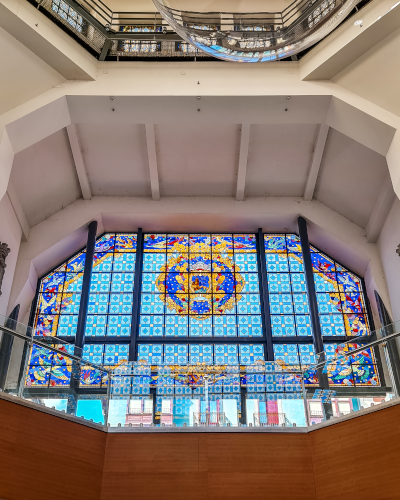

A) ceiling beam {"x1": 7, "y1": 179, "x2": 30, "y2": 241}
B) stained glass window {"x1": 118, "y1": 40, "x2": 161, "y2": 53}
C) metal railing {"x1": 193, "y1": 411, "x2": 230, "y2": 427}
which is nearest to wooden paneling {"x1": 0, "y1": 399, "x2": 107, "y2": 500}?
metal railing {"x1": 193, "y1": 411, "x2": 230, "y2": 427}

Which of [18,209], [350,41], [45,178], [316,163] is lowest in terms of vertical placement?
[18,209]

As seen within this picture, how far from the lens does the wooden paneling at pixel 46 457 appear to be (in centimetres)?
663

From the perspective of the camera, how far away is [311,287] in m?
15.1

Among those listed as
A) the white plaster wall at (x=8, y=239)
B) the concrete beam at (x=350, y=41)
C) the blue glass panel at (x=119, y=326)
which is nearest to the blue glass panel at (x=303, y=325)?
the blue glass panel at (x=119, y=326)

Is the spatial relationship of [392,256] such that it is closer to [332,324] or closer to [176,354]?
[332,324]

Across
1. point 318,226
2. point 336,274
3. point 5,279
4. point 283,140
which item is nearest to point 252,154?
point 283,140

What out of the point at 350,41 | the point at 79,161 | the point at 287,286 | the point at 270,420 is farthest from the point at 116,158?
the point at 270,420

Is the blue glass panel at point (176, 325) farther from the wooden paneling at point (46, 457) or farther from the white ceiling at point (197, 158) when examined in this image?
the wooden paneling at point (46, 457)

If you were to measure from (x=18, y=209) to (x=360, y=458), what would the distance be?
11.0m

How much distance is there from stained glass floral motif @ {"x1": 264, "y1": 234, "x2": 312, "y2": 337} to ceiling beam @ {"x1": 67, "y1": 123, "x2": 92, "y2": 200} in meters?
6.08

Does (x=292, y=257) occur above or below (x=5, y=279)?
above

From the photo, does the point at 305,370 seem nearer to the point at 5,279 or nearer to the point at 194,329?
the point at 194,329

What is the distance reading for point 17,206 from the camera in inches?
556

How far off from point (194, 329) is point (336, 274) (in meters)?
4.94
